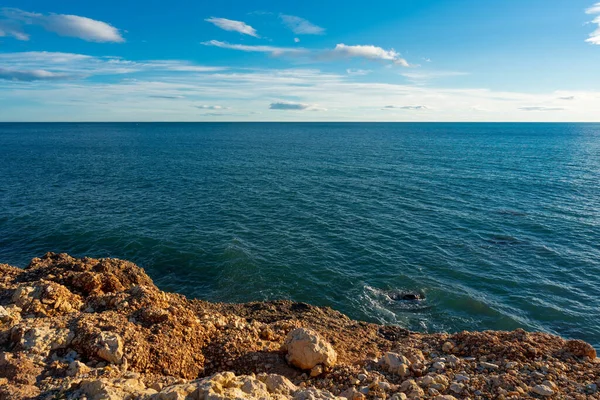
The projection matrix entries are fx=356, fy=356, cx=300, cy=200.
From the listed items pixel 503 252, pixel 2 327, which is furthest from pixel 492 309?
pixel 2 327

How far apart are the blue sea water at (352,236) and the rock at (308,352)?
39.2 feet

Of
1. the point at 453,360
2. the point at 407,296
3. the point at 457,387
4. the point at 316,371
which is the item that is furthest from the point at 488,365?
the point at 407,296

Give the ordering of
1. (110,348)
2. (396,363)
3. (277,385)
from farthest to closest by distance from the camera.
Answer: (396,363) → (110,348) → (277,385)

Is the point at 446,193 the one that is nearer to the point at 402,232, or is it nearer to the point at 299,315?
the point at 402,232

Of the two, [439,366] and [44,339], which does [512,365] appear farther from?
[44,339]

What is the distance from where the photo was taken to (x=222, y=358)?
16.6m

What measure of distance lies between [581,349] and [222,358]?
56.5 feet

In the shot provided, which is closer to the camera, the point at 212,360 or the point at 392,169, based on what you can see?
the point at 212,360

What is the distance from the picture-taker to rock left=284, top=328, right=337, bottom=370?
15.9 meters

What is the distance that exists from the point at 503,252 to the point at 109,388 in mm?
38572

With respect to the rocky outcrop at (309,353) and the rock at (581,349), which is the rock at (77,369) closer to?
the rocky outcrop at (309,353)

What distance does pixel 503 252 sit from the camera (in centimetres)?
3803

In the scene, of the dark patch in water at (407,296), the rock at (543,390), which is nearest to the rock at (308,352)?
the rock at (543,390)

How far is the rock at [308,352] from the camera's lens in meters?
15.9
